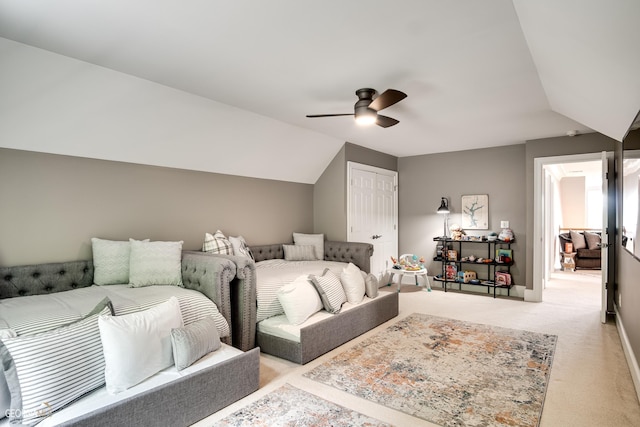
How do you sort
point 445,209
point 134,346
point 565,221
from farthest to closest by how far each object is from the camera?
point 565,221 → point 445,209 → point 134,346

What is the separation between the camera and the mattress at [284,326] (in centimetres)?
294

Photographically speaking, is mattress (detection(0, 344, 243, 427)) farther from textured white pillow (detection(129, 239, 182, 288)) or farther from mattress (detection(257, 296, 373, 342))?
textured white pillow (detection(129, 239, 182, 288))

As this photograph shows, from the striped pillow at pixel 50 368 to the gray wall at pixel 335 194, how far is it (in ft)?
12.6

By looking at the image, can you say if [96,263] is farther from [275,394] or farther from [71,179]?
[275,394]

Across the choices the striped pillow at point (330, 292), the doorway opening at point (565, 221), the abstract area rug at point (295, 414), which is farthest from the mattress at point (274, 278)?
the doorway opening at point (565, 221)

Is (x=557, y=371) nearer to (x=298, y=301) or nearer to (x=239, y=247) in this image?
(x=298, y=301)

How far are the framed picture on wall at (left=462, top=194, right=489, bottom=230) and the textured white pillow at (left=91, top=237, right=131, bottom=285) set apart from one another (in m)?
5.13

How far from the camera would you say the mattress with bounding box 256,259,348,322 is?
322 cm

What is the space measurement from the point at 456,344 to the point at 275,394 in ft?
6.15

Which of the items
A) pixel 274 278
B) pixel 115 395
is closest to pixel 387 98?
pixel 274 278

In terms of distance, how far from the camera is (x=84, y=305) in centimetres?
240

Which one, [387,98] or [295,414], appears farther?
[387,98]

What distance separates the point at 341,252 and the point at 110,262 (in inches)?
118

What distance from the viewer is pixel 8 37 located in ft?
7.19
